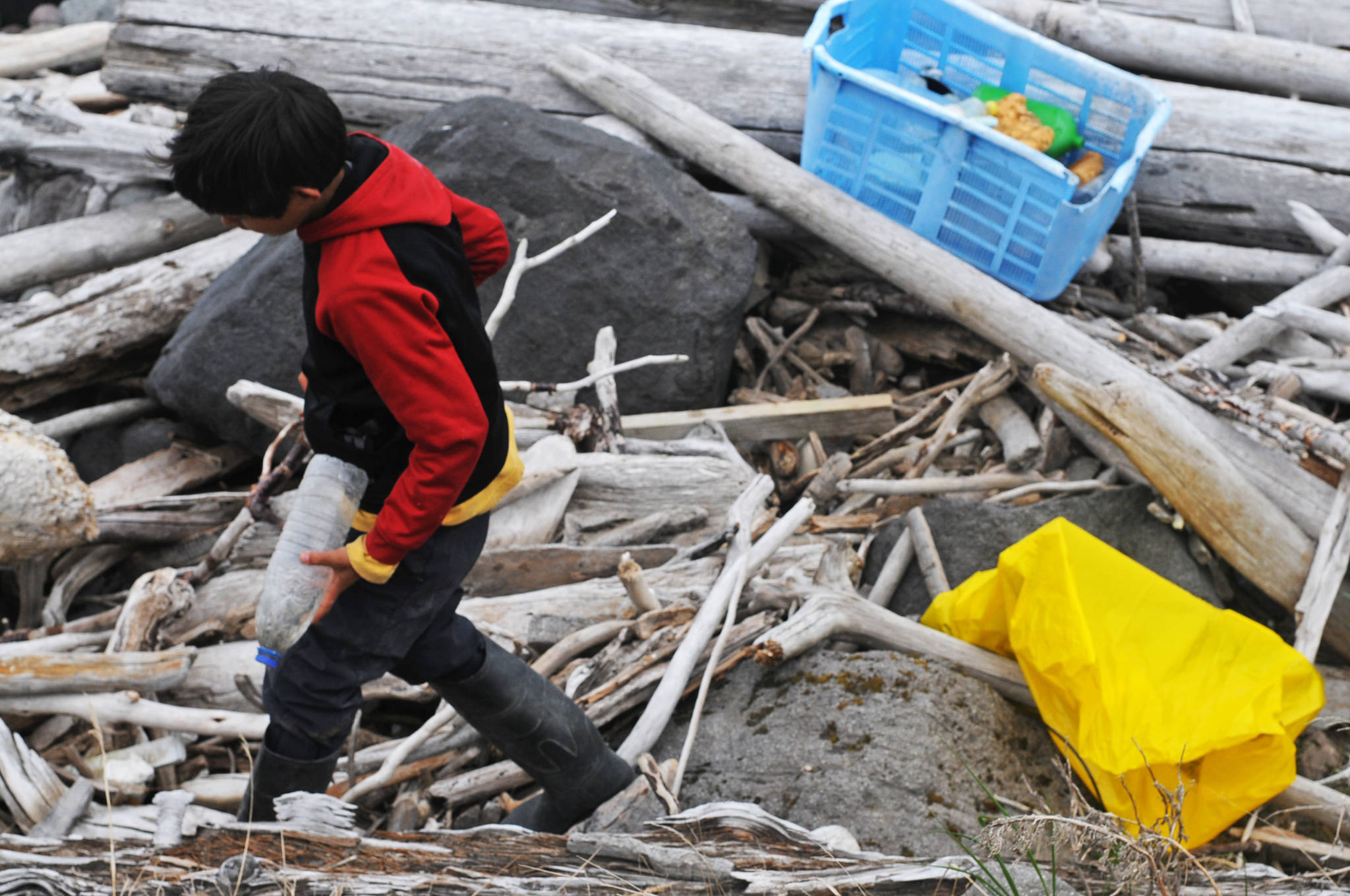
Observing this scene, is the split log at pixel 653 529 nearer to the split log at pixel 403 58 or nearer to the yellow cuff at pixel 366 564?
the yellow cuff at pixel 366 564

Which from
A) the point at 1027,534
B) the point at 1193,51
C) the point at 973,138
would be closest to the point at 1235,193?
the point at 1193,51

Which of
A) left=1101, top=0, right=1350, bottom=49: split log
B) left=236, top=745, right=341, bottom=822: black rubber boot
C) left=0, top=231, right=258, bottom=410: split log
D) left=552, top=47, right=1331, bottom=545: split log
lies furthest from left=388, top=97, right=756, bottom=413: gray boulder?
left=1101, top=0, right=1350, bottom=49: split log

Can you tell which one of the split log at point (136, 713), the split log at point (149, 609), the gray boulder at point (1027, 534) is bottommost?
the split log at point (136, 713)

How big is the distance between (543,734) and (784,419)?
222cm

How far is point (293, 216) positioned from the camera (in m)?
1.85

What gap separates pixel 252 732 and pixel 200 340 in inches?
71.1

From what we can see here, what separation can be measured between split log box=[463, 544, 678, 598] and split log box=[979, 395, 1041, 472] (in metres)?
1.79

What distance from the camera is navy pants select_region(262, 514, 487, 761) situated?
2223mm

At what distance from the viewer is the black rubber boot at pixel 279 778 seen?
232cm

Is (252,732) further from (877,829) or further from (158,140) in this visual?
(158,140)

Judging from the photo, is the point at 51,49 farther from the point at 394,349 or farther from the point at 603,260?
the point at 394,349

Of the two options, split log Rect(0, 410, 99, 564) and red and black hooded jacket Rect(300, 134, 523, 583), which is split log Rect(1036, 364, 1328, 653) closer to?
red and black hooded jacket Rect(300, 134, 523, 583)

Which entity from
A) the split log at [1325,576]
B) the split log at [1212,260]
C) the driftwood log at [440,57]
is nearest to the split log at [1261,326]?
the split log at [1212,260]

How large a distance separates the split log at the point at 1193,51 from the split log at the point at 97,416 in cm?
474
